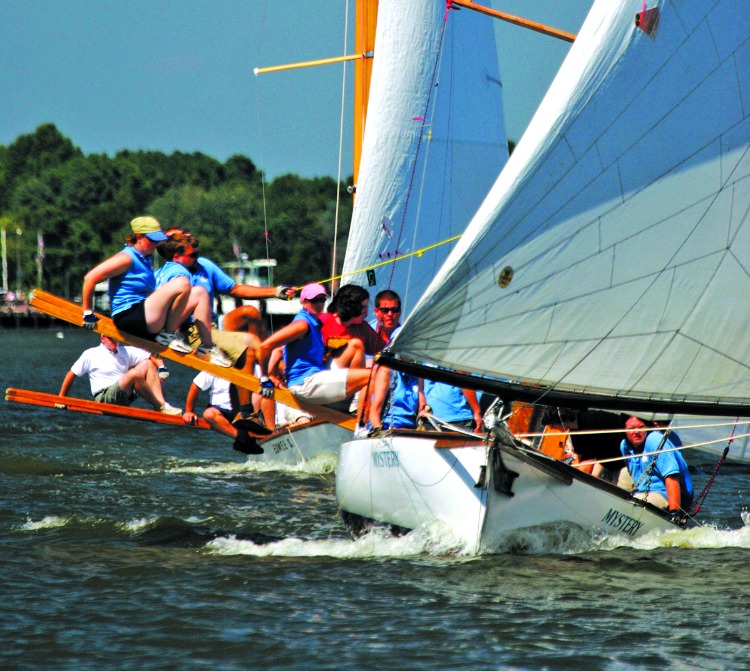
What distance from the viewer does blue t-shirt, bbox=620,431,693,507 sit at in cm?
1129

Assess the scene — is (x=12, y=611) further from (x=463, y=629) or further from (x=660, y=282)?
(x=660, y=282)

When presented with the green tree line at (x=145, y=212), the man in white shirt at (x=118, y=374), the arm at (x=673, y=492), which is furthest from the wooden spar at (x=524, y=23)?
the green tree line at (x=145, y=212)

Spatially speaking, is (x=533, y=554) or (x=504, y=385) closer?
(x=504, y=385)

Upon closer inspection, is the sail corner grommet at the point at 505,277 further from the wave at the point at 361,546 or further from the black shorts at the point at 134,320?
the black shorts at the point at 134,320

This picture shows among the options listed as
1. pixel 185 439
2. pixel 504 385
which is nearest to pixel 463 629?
pixel 504 385

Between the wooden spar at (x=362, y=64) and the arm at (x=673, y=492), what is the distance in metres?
10.9

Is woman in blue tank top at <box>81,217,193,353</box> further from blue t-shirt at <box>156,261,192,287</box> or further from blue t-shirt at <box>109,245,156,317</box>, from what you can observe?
blue t-shirt at <box>156,261,192,287</box>

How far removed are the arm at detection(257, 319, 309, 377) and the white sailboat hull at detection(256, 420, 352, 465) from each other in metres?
3.00

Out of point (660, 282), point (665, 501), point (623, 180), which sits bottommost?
point (665, 501)

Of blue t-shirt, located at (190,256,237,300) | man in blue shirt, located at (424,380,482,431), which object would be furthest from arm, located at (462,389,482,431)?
blue t-shirt, located at (190,256,237,300)

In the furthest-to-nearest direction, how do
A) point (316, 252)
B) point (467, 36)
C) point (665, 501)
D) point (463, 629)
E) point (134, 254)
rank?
point (316, 252) → point (467, 36) → point (134, 254) → point (665, 501) → point (463, 629)

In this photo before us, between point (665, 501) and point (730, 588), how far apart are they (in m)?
1.60

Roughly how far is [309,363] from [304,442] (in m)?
3.27

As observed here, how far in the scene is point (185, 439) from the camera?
20.9m
